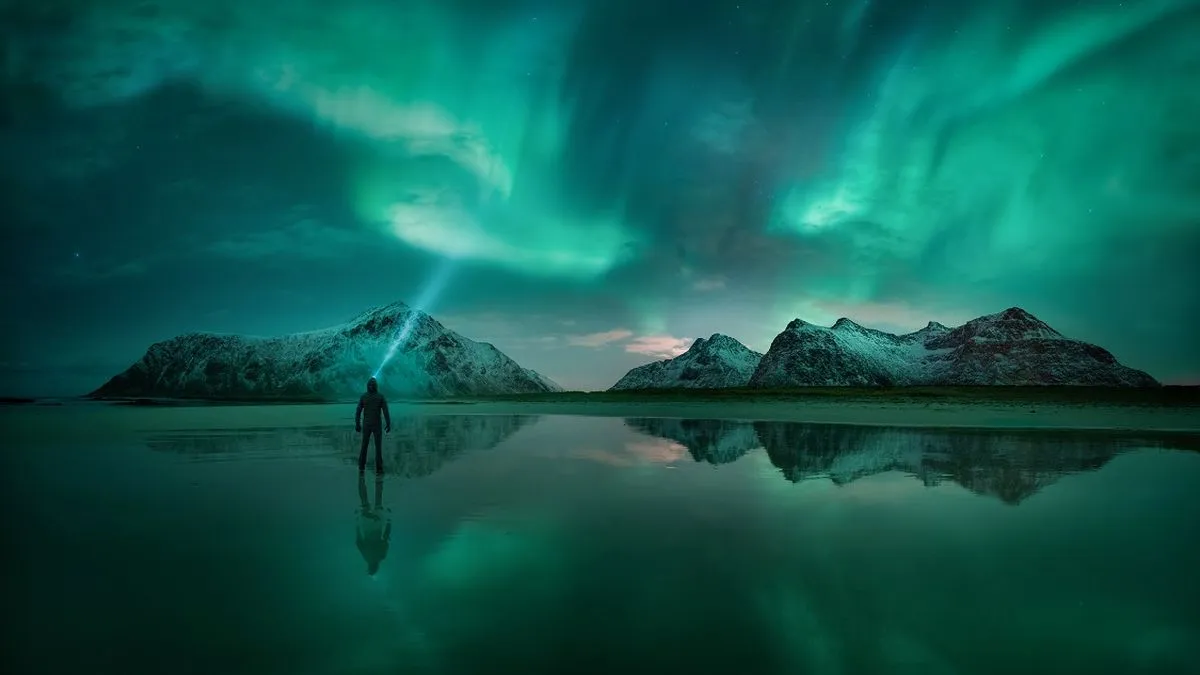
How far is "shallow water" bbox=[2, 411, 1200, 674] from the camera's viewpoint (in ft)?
20.2

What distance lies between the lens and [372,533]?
11164 millimetres

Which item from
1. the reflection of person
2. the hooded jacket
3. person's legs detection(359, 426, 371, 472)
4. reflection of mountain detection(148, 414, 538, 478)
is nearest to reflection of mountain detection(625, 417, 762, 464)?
reflection of mountain detection(148, 414, 538, 478)

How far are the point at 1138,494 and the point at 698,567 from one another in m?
13.2

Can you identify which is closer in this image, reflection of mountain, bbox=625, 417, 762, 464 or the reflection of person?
the reflection of person

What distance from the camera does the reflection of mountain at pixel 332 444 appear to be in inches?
890

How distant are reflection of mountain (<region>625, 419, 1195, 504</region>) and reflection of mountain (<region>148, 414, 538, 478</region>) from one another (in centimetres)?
984

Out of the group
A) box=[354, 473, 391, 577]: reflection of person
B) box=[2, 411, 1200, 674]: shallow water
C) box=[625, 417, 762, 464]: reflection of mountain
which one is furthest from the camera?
box=[625, 417, 762, 464]: reflection of mountain

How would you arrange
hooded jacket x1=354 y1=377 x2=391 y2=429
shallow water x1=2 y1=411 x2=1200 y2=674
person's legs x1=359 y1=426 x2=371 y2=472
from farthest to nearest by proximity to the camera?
1. hooded jacket x1=354 y1=377 x2=391 y2=429
2. person's legs x1=359 y1=426 x2=371 y2=472
3. shallow water x1=2 y1=411 x2=1200 y2=674

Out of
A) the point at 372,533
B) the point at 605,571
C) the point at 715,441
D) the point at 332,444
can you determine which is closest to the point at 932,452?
the point at 715,441

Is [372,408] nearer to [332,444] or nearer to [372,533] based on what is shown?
[372,533]

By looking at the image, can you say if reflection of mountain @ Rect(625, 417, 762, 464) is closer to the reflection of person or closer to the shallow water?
the shallow water

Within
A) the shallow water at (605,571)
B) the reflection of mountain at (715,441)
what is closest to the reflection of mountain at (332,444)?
the shallow water at (605,571)

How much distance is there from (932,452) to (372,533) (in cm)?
2186

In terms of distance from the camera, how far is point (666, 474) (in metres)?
18.8
